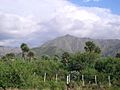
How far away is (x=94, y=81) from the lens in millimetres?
45000

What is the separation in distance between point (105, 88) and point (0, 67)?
41.0ft

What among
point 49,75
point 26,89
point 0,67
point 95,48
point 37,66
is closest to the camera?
point 26,89

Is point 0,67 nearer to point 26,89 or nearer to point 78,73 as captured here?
point 26,89

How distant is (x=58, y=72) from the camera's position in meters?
49.2

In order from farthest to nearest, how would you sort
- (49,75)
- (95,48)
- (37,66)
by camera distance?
(95,48)
(37,66)
(49,75)

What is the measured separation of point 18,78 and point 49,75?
1413 centimetres

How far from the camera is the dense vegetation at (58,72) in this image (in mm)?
34719

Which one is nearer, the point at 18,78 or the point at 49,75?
the point at 18,78

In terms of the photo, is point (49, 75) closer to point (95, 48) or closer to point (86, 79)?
point (86, 79)

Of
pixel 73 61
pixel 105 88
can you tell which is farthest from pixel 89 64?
pixel 105 88

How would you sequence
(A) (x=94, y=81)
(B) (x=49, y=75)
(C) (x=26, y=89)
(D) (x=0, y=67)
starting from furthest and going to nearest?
1. (B) (x=49, y=75)
2. (A) (x=94, y=81)
3. (D) (x=0, y=67)
4. (C) (x=26, y=89)

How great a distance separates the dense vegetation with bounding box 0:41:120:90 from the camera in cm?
3472

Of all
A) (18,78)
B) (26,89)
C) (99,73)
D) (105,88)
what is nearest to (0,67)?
(18,78)

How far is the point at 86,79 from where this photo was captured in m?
45.7
